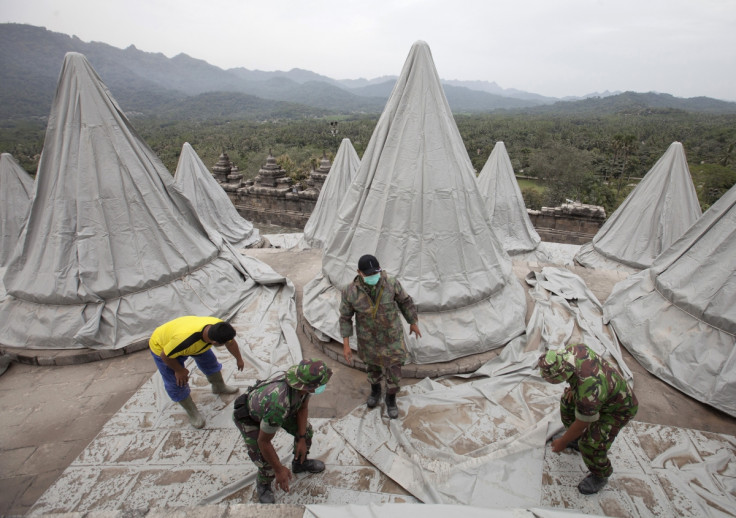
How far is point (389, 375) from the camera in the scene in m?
2.96

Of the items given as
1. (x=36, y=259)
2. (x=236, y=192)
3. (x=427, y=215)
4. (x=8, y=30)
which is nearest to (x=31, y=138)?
(x=236, y=192)

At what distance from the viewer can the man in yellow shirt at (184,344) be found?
256 cm

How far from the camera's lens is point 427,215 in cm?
363

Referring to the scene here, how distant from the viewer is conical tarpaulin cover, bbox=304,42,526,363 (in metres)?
3.62

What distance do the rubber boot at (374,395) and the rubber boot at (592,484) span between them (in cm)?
161

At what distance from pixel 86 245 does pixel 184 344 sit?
2491 mm

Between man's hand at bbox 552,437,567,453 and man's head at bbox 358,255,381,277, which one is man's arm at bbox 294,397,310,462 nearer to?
man's head at bbox 358,255,381,277

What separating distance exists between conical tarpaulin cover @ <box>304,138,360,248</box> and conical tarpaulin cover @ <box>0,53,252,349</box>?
15.2 feet

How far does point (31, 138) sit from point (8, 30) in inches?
6209

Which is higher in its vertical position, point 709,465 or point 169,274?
point 169,274

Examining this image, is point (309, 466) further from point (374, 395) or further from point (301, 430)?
point (374, 395)

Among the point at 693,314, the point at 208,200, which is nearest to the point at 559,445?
the point at 693,314

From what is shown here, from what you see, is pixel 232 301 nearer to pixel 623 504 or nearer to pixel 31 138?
pixel 623 504

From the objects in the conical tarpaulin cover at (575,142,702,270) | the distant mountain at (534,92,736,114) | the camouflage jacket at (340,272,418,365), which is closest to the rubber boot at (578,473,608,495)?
the camouflage jacket at (340,272,418,365)
